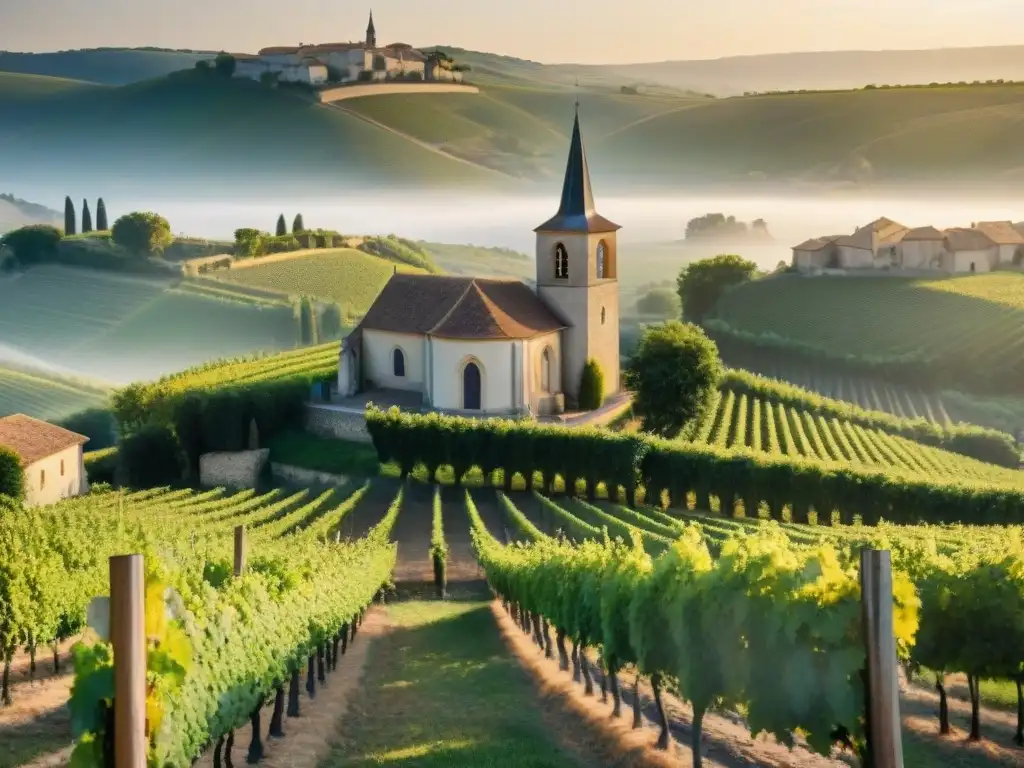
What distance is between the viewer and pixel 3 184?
8412 centimetres

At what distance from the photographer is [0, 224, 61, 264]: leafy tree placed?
7225 centimetres

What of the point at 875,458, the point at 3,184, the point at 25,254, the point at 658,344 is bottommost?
the point at 875,458

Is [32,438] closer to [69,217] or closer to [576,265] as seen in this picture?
[576,265]

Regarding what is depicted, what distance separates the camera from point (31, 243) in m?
72.2

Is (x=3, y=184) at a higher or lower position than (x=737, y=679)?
higher

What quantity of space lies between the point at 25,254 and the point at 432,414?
46.3 metres

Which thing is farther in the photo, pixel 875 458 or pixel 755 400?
pixel 755 400

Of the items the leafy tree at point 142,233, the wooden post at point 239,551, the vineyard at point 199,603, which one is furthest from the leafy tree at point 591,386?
the leafy tree at point 142,233

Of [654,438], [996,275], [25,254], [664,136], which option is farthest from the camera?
Answer: [664,136]

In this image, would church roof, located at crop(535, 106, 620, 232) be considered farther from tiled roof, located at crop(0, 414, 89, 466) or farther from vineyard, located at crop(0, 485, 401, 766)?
tiled roof, located at crop(0, 414, 89, 466)

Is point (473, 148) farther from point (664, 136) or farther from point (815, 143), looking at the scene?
point (815, 143)

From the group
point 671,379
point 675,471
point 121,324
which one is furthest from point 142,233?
point 675,471

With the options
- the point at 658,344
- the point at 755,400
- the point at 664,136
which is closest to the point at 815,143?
the point at 664,136

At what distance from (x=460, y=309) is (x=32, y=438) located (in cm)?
1270
